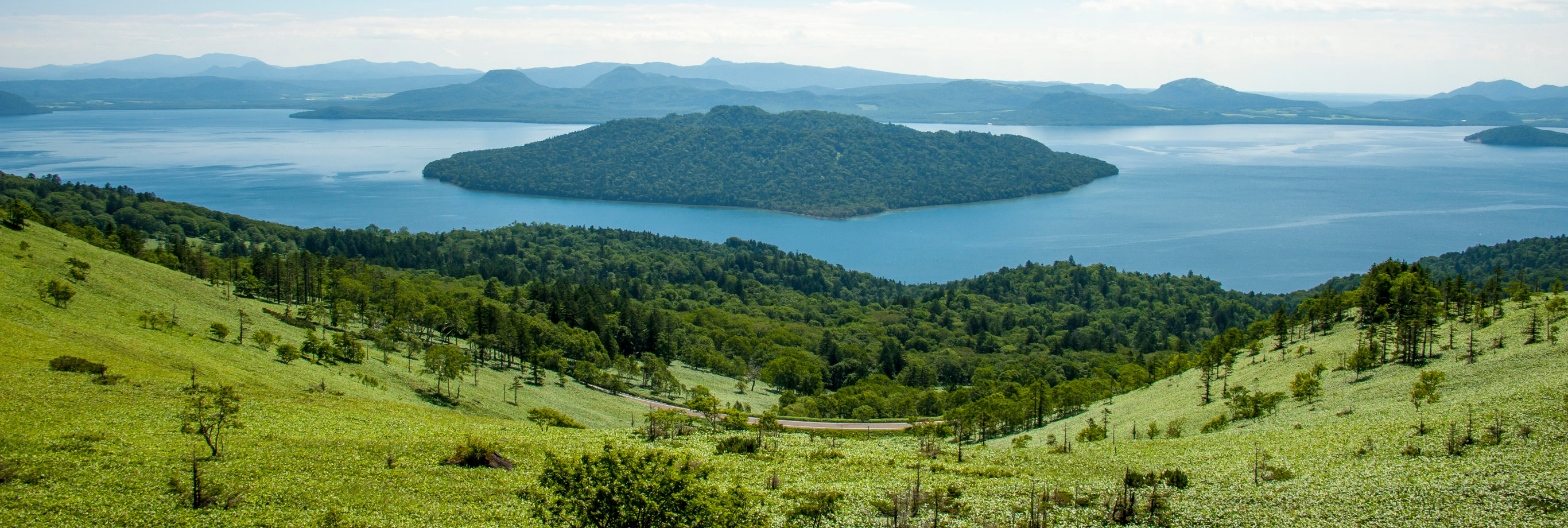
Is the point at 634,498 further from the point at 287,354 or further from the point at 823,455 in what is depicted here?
the point at 287,354

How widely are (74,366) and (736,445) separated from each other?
26882 mm

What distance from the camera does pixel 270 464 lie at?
2795 centimetres

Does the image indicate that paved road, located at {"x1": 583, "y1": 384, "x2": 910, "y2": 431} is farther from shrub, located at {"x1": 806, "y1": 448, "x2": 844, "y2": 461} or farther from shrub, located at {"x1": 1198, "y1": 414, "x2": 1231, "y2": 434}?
shrub, located at {"x1": 1198, "y1": 414, "x2": 1231, "y2": 434}

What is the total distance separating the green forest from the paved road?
234 cm

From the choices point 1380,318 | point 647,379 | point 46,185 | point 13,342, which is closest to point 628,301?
point 647,379

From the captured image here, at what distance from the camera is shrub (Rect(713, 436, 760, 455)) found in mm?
39094

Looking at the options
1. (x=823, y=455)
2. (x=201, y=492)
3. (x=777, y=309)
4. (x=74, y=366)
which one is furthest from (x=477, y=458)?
(x=777, y=309)

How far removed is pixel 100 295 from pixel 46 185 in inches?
4294

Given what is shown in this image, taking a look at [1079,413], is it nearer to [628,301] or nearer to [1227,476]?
[1227,476]

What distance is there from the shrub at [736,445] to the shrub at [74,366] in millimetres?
25072

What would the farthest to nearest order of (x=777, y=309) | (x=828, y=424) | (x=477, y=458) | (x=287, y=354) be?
(x=777, y=309) < (x=828, y=424) < (x=287, y=354) < (x=477, y=458)

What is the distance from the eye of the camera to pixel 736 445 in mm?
39625

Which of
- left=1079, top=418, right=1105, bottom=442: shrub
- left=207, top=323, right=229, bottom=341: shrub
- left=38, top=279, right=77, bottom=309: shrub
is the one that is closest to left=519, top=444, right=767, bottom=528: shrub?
left=1079, top=418, right=1105, bottom=442: shrub

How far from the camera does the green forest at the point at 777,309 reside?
59.4 meters
